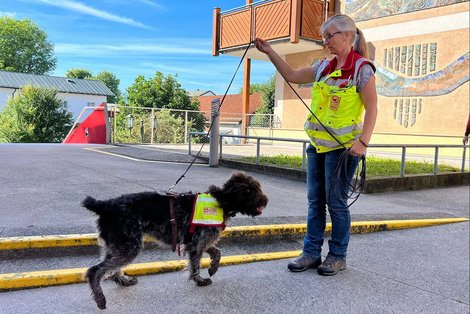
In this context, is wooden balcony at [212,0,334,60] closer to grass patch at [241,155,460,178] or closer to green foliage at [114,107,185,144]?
green foliage at [114,107,185,144]

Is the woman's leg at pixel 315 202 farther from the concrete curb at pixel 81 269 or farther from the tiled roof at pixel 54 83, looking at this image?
the tiled roof at pixel 54 83

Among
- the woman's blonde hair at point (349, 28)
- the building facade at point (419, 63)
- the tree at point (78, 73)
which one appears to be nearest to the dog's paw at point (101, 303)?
the woman's blonde hair at point (349, 28)

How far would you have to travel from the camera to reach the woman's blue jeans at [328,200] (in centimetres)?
371

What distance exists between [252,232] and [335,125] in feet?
5.77

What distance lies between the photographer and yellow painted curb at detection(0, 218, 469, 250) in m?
3.69

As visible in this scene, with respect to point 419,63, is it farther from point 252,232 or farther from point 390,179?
point 252,232

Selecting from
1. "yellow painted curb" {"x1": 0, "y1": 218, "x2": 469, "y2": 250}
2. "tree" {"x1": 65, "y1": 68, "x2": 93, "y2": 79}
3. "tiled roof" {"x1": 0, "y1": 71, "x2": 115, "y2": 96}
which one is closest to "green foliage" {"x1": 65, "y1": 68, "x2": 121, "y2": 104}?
"tree" {"x1": 65, "y1": 68, "x2": 93, "y2": 79}

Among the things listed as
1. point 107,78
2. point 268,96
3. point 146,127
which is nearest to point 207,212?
point 146,127

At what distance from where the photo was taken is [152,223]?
3184mm

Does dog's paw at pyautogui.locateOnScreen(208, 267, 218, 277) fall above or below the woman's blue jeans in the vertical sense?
below

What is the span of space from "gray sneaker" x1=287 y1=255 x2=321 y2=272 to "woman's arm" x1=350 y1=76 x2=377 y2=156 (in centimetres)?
120

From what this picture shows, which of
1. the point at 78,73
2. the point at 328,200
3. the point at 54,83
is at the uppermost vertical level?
the point at 78,73

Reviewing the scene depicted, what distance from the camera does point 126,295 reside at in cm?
321

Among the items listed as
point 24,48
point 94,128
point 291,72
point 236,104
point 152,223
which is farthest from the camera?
point 24,48
